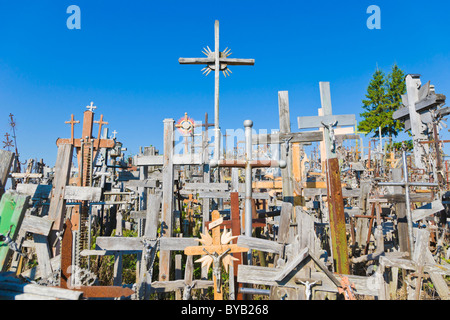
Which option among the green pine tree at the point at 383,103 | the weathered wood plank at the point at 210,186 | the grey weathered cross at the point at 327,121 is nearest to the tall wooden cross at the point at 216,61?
the grey weathered cross at the point at 327,121

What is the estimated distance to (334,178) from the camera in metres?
4.56

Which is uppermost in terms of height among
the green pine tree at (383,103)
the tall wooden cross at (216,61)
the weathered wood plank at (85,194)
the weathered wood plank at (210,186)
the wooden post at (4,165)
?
the green pine tree at (383,103)

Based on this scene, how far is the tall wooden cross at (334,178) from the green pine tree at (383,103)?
25072 mm

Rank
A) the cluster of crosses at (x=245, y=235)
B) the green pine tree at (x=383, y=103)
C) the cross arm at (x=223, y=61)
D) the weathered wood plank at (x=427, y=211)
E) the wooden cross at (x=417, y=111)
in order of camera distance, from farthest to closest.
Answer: the green pine tree at (x=383, y=103)
the cross arm at (x=223, y=61)
the wooden cross at (x=417, y=111)
the weathered wood plank at (x=427, y=211)
the cluster of crosses at (x=245, y=235)

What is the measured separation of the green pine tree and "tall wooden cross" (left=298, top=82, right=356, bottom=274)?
82.3 ft

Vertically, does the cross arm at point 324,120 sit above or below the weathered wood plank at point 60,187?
above

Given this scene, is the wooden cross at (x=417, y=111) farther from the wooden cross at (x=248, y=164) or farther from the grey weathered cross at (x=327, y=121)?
the wooden cross at (x=248, y=164)

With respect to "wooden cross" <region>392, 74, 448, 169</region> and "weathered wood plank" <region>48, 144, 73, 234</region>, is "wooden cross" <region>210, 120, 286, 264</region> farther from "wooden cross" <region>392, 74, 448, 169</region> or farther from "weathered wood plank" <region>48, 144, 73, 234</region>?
"wooden cross" <region>392, 74, 448, 169</region>

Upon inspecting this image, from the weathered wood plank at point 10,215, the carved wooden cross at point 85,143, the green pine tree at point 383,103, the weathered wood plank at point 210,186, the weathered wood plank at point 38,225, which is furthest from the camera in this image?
the green pine tree at point 383,103

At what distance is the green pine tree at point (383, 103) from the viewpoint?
2762 centimetres

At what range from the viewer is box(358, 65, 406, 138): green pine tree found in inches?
1088

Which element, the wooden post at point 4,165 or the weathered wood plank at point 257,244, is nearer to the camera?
the wooden post at point 4,165
